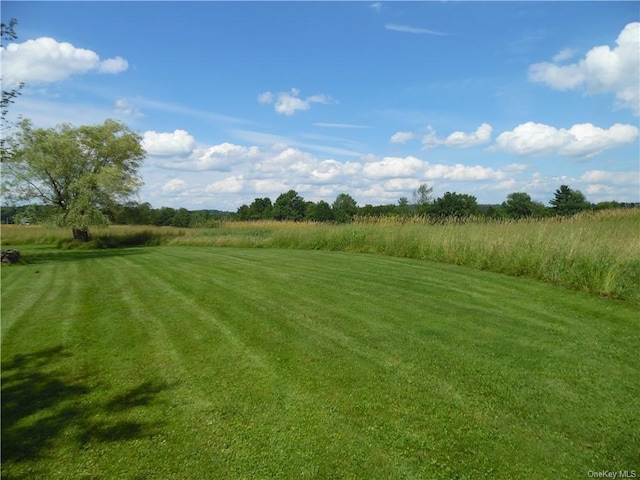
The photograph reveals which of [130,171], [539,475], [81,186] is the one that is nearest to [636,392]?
[539,475]

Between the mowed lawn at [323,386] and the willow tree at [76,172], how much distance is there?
1967cm

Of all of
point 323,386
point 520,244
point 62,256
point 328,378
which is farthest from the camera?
point 62,256

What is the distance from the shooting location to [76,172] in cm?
2467

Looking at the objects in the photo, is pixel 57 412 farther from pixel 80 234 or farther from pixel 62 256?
pixel 80 234

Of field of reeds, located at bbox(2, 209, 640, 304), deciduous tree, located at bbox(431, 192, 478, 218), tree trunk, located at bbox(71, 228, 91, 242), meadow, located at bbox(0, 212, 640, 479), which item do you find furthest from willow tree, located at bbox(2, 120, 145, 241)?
deciduous tree, located at bbox(431, 192, 478, 218)

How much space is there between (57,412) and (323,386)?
92.2 inches

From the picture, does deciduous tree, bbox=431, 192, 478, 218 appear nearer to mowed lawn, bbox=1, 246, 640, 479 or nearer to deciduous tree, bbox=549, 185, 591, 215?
deciduous tree, bbox=549, 185, 591, 215

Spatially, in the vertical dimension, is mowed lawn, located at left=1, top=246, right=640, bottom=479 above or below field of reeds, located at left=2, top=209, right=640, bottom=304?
below

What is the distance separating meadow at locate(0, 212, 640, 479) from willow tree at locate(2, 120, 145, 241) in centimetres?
1819

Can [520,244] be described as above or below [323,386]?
above

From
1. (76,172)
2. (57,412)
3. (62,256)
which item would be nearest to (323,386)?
(57,412)

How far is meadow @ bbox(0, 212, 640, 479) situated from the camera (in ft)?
8.73

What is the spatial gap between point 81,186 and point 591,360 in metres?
26.9

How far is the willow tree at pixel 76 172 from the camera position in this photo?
23062 millimetres
